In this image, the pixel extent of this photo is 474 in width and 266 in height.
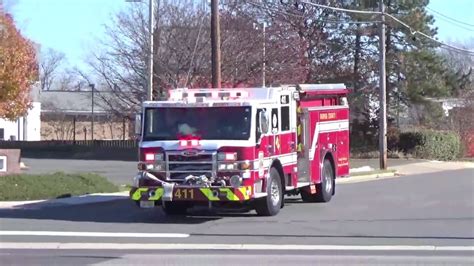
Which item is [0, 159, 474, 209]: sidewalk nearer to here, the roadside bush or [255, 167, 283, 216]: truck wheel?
the roadside bush

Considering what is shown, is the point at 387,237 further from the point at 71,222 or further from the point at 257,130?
the point at 71,222

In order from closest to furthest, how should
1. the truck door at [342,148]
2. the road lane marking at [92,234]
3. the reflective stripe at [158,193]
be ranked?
1. the road lane marking at [92,234]
2. the reflective stripe at [158,193]
3. the truck door at [342,148]

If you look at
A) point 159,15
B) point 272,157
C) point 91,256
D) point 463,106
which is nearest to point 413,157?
point 463,106

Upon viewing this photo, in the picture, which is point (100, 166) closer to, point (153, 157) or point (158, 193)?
point (153, 157)

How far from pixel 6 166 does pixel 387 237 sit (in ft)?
48.0

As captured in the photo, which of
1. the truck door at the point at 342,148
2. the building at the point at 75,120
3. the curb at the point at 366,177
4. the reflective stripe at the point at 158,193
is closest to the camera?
the reflective stripe at the point at 158,193

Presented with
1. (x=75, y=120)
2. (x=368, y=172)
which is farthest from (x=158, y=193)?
(x=75, y=120)

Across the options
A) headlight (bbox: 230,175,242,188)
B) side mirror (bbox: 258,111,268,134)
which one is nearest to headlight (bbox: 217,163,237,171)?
headlight (bbox: 230,175,242,188)

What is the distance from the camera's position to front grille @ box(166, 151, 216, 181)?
15.5 meters

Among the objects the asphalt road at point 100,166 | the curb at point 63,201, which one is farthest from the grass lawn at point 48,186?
the asphalt road at point 100,166

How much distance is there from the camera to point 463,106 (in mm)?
52062

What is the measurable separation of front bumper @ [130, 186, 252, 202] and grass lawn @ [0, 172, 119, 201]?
5967 mm

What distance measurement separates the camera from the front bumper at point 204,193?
606 inches

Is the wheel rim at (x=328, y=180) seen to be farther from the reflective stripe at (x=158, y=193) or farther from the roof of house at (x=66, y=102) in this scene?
the roof of house at (x=66, y=102)
